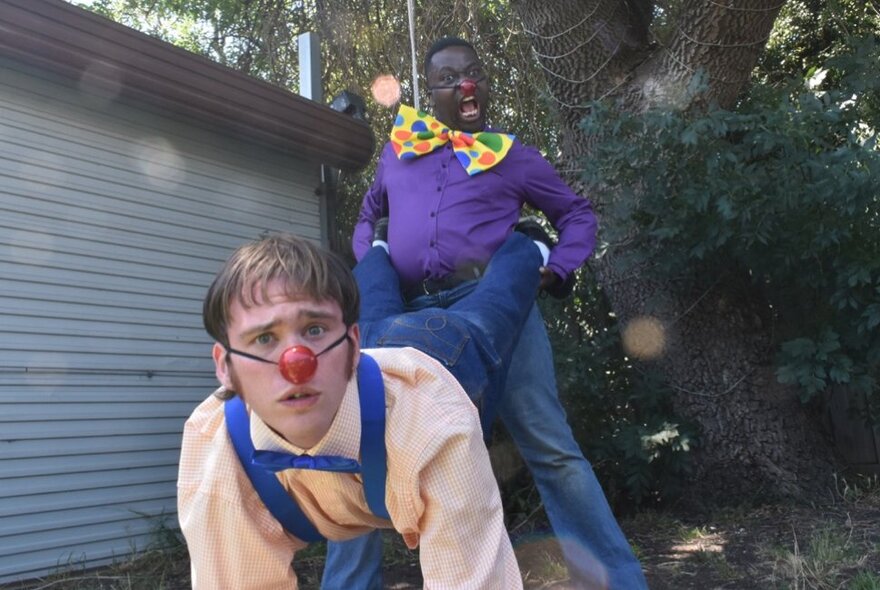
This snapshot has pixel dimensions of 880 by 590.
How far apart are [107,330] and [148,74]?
1306mm

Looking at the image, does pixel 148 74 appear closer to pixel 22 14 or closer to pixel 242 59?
pixel 22 14

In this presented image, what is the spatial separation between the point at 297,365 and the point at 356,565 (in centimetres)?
126

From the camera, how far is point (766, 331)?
4.88m

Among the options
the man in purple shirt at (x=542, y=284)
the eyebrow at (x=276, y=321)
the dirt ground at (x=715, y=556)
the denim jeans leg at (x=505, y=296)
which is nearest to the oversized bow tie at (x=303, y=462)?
the eyebrow at (x=276, y=321)

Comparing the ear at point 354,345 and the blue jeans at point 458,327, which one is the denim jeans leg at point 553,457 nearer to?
the blue jeans at point 458,327

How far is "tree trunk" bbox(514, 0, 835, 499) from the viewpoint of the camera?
15.4ft

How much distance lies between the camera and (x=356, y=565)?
8.98 feet

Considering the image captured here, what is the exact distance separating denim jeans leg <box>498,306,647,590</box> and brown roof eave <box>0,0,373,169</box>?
2755 millimetres

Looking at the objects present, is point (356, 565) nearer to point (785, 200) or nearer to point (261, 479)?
point (261, 479)

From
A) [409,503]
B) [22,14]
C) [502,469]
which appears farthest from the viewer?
[502,469]

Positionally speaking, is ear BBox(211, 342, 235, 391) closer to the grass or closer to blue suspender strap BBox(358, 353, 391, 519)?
blue suspender strap BBox(358, 353, 391, 519)

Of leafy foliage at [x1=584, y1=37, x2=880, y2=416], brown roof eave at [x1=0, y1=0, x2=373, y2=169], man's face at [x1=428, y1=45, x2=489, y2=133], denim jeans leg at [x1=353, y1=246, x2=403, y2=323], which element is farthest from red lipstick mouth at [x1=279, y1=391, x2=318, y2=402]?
brown roof eave at [x1=0, y1=0, x2=373, y2=169]

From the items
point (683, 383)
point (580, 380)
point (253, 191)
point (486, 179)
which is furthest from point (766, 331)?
point (253, 191)

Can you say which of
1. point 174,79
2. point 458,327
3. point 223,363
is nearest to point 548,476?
point 458,327
